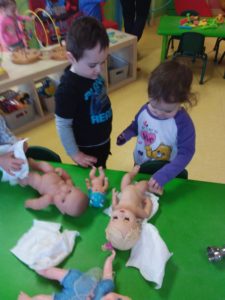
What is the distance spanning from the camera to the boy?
815 millimetres

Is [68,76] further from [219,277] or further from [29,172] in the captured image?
[219,277]

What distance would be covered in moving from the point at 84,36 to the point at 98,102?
0.26m

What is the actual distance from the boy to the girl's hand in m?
0.20

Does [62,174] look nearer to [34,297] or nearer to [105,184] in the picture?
[105,184]

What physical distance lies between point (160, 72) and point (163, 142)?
28 centimetres

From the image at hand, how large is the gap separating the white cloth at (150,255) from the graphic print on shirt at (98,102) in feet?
1.58

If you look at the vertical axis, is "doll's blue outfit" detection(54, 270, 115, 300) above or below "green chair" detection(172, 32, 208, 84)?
below

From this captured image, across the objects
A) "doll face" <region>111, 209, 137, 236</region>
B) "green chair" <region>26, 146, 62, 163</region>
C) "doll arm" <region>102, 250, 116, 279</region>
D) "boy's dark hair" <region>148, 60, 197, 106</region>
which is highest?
"boy's dark hair" <region>148, 60, 197, 106</region>

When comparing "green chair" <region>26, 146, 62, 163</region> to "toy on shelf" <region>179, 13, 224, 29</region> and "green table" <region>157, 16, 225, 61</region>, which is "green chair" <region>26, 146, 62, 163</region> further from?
"toy on shelf" <region>179, 13, 224, 29</region>

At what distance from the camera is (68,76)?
897 millimetres

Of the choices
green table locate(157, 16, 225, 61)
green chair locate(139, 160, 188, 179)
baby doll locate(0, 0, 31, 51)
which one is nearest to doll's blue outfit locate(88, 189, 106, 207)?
green chair locate(139, 160, 188, 179)

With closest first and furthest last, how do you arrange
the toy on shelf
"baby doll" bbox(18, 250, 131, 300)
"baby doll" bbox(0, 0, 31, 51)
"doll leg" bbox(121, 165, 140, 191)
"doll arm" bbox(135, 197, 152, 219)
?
"baby doll" bbox(18, 250, 131, 300), "doll arm" bbox(135, 197, 152, 219), "doll leg" bbox(121, 165, 140, 191), "baby doll" bbox(0, 0, 31, 51), the toy on shelf

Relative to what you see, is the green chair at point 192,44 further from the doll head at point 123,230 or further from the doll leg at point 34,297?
the doll leg at point 34,297

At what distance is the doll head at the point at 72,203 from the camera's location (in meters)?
0.76
